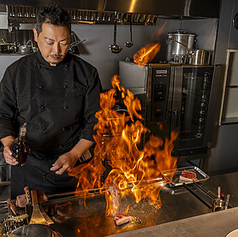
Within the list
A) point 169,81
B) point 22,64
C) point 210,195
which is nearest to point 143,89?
point 169,81

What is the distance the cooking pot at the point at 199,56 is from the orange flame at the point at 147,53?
69cm

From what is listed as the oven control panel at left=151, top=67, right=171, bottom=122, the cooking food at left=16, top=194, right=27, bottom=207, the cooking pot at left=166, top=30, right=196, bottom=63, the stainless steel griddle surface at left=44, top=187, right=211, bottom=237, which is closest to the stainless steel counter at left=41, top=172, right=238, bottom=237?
the stainless steel griddle surface at left=44, top=187, right=211, bottom=237

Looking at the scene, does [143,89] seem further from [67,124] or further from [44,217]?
[44,217]

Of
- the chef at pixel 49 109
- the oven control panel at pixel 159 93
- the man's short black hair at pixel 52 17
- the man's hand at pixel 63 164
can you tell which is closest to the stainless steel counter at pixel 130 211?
the man's hand at pixel 63 164

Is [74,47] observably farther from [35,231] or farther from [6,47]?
[35,231]

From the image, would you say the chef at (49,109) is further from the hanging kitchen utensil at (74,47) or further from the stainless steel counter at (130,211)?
the hanging kitchen utensil at (74,47)

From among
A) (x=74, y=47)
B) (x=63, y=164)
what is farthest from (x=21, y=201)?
(x=74, y=47)

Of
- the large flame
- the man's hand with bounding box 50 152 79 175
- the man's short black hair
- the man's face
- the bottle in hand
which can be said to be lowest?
the large flame

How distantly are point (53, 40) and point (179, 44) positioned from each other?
2.39 meters

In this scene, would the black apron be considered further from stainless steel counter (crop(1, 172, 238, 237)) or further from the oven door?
the oven door

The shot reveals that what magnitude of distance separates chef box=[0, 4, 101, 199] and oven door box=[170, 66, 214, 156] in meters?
1.59

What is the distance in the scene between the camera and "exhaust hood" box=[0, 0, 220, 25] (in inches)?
119

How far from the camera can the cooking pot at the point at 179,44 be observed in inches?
149

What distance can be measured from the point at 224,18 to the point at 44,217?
3320mm
